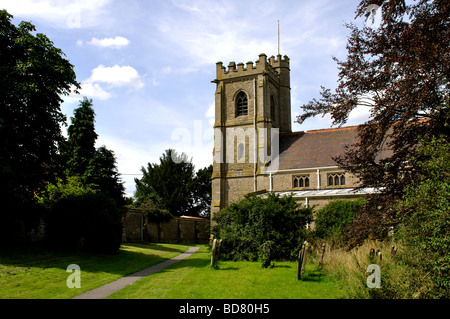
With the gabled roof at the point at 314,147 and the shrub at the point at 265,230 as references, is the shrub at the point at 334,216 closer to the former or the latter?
the shrub at the point at 265,230

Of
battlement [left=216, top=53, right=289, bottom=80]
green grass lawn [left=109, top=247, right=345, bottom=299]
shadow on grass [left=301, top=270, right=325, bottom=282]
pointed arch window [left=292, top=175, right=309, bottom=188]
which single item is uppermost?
battlement [left=216, top=53, right=289, bottom=80]

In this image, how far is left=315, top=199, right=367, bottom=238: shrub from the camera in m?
18.5

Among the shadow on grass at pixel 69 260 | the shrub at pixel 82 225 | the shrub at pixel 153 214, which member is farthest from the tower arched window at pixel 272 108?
the shadow on grass at pixel 69 260

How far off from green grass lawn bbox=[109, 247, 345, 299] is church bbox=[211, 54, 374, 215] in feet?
51.3

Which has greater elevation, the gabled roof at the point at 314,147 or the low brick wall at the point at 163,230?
the gabled roof at the point at 314,147

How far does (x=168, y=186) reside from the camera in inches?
1903

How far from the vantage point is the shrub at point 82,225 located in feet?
57.5

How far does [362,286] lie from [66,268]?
9906mm

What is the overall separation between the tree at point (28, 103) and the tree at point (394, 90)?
1117cm

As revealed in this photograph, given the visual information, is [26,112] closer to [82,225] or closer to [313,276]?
[82,225]

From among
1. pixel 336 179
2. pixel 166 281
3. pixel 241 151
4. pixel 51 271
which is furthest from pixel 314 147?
pixel 51 271

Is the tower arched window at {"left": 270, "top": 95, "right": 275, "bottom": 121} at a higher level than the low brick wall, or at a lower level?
higher

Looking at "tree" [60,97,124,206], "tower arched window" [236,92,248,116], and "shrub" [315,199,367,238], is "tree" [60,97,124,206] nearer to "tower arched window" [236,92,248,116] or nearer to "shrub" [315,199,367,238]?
"tower arched window" [236,92,248,116]

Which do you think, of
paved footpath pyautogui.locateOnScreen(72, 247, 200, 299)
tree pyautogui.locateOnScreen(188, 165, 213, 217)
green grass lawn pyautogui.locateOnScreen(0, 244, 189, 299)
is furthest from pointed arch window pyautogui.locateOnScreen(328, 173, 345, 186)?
tree pyautogui.locateOnScreen(188, 165, 213, 217)
